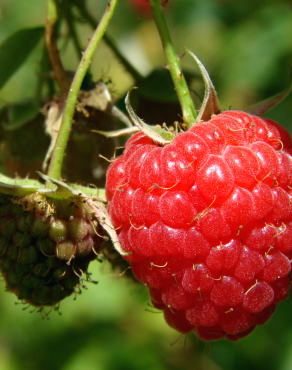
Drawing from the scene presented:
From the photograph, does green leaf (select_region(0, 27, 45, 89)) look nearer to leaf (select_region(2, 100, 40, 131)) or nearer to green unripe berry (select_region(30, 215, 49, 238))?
leaf (select_region(2, 100, 40, 131))

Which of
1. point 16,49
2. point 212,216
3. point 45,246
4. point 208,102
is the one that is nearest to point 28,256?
point 45,246

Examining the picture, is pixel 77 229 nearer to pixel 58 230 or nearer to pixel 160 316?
pixel 58 230

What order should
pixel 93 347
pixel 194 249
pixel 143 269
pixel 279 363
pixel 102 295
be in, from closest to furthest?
pixel 194 249, pixel 143 269, pixel 279 363, pixel 93 347, pixel 102 295

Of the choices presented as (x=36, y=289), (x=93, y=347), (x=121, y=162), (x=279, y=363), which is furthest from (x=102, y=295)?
(x=121, y=162)

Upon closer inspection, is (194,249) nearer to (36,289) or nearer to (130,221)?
(130,221)

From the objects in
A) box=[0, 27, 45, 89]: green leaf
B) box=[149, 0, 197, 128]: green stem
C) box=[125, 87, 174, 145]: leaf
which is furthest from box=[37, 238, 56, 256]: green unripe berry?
box=[0, 27, 45, 89]: green leaf

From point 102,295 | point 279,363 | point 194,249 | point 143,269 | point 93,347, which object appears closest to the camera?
point 194,249

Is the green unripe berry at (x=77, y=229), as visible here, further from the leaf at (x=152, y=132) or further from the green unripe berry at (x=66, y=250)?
the leaf at (x=152, y=132)
